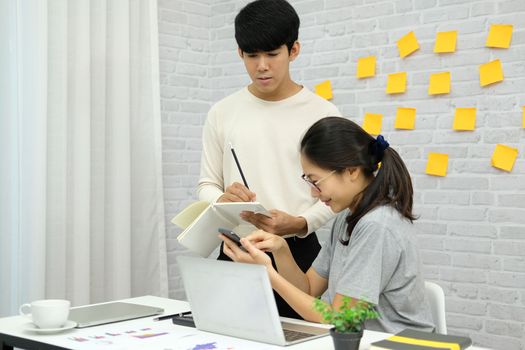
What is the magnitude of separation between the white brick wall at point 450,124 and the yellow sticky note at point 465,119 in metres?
0.02

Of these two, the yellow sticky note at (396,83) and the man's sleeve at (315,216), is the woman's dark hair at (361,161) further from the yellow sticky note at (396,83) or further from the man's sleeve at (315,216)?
the yellow sticky note at (396,83)

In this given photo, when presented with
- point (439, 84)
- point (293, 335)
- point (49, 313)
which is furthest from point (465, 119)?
point (49, 313)

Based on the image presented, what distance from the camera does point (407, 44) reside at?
10.2 feet

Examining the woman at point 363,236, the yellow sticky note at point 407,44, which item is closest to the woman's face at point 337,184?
the woman at point 363,236

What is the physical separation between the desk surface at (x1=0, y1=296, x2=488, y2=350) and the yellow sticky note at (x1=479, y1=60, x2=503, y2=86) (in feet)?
4.97

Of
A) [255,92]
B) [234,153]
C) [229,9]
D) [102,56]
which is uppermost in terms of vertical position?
[229,9]

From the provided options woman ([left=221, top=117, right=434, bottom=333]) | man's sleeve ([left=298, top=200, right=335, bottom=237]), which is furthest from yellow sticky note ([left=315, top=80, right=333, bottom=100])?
woman ([left=221, top=117, right=434, bottom=333])

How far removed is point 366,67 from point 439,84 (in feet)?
1.22

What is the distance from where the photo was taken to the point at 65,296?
313 cm

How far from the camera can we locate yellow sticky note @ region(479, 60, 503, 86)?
2855mm

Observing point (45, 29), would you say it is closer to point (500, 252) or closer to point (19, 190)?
point (19, 190)

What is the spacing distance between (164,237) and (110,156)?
0.48 meters

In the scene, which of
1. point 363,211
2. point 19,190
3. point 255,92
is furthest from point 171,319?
point 19,190

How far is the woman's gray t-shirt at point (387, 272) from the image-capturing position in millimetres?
1742
